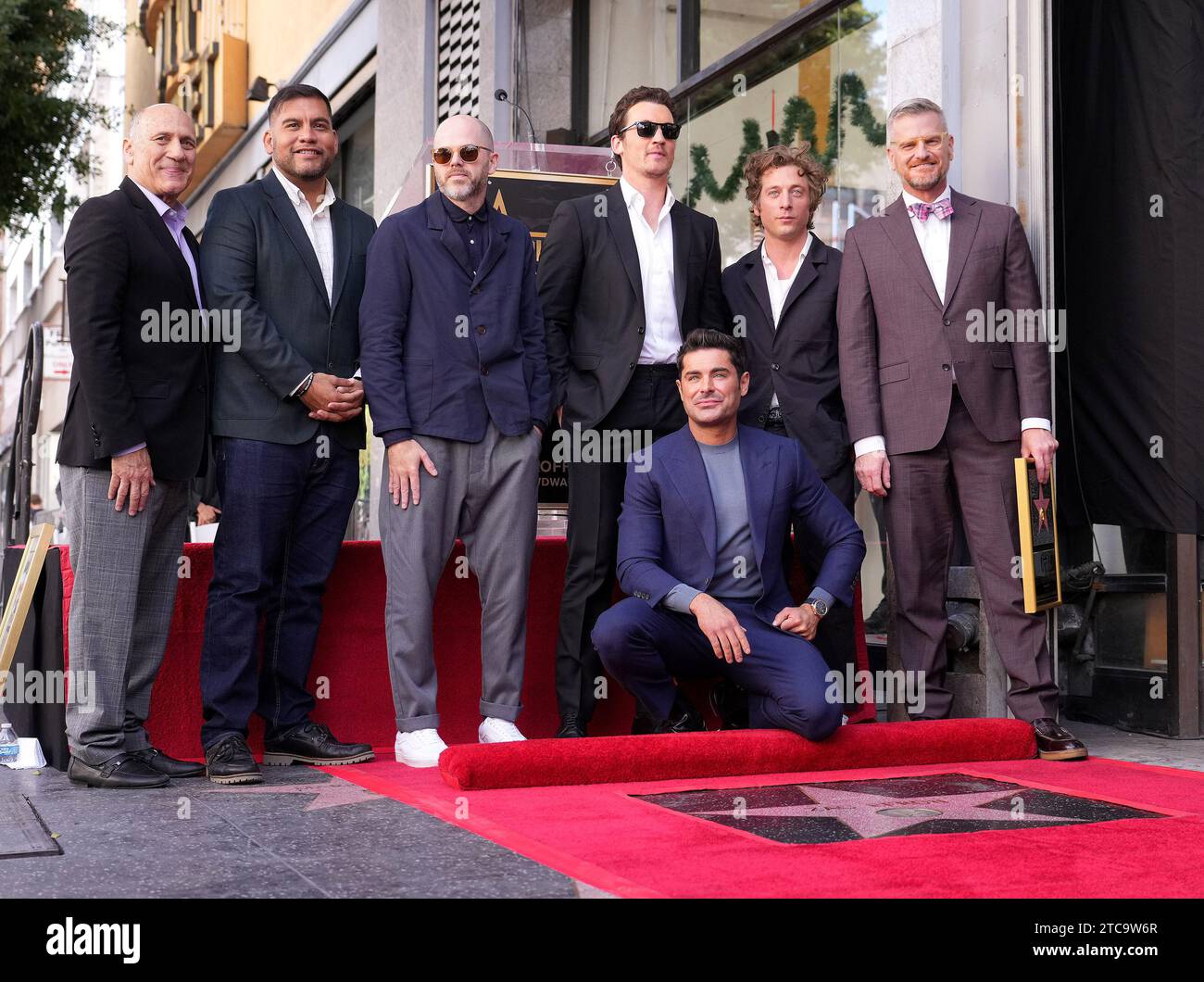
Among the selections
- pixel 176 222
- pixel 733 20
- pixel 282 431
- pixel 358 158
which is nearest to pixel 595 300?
pixel 282 431

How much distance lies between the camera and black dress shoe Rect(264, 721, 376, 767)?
510 cm

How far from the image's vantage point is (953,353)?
532cm

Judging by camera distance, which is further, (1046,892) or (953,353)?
(953,353)

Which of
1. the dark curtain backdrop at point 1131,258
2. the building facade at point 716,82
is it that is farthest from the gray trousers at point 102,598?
the dark curtain backdrop at point 1131,258

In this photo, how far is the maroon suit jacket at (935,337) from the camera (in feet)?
17.4

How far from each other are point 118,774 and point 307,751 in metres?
0.75

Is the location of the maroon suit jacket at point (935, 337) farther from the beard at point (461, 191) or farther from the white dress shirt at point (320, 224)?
the white dress shirt at point (320, 224)

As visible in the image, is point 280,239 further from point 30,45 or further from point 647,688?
point 30,45

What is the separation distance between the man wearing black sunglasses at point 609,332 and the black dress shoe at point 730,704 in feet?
1.66

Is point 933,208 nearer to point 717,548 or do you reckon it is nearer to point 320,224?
point 717,548

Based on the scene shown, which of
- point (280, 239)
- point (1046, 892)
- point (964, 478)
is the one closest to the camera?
point (1046, 892)

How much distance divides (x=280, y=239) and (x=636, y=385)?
1374mm


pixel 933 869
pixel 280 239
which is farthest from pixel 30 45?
pixel 933 869
